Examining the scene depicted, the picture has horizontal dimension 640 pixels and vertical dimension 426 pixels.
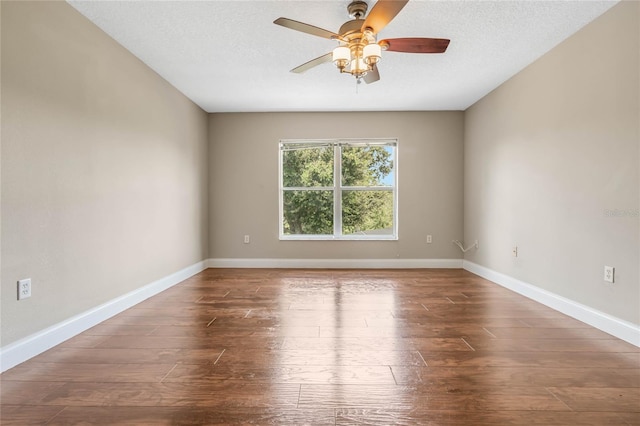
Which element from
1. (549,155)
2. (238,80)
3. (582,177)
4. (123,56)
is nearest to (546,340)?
(582,177)

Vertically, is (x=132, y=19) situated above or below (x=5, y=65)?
above

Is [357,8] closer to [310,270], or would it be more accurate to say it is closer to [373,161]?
[373,161]

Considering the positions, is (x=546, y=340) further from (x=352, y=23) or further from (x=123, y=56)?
(x=123, y=56)

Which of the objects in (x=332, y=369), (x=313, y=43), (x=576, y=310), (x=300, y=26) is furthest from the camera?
(x=313, y=43)

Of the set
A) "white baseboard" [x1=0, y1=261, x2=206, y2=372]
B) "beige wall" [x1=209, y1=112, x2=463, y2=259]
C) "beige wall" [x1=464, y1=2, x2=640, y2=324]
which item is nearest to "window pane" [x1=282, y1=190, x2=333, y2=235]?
"beige wall" [x1=209, y1=112, x2=463, y2=259]

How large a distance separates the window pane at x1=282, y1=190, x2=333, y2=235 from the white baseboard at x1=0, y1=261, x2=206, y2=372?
207 cm

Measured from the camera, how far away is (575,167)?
8.89ft

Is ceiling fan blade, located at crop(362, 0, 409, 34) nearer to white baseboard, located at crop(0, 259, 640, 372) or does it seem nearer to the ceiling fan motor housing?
the ceiling fan motor housing

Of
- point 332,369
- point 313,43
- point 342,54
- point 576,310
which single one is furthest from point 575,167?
point 332,369

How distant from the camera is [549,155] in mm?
3045

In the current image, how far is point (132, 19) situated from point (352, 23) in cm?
168

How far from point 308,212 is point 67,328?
3.31 meters

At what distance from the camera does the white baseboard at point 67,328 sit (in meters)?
1.84

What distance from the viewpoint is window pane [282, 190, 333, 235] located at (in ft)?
16.6
